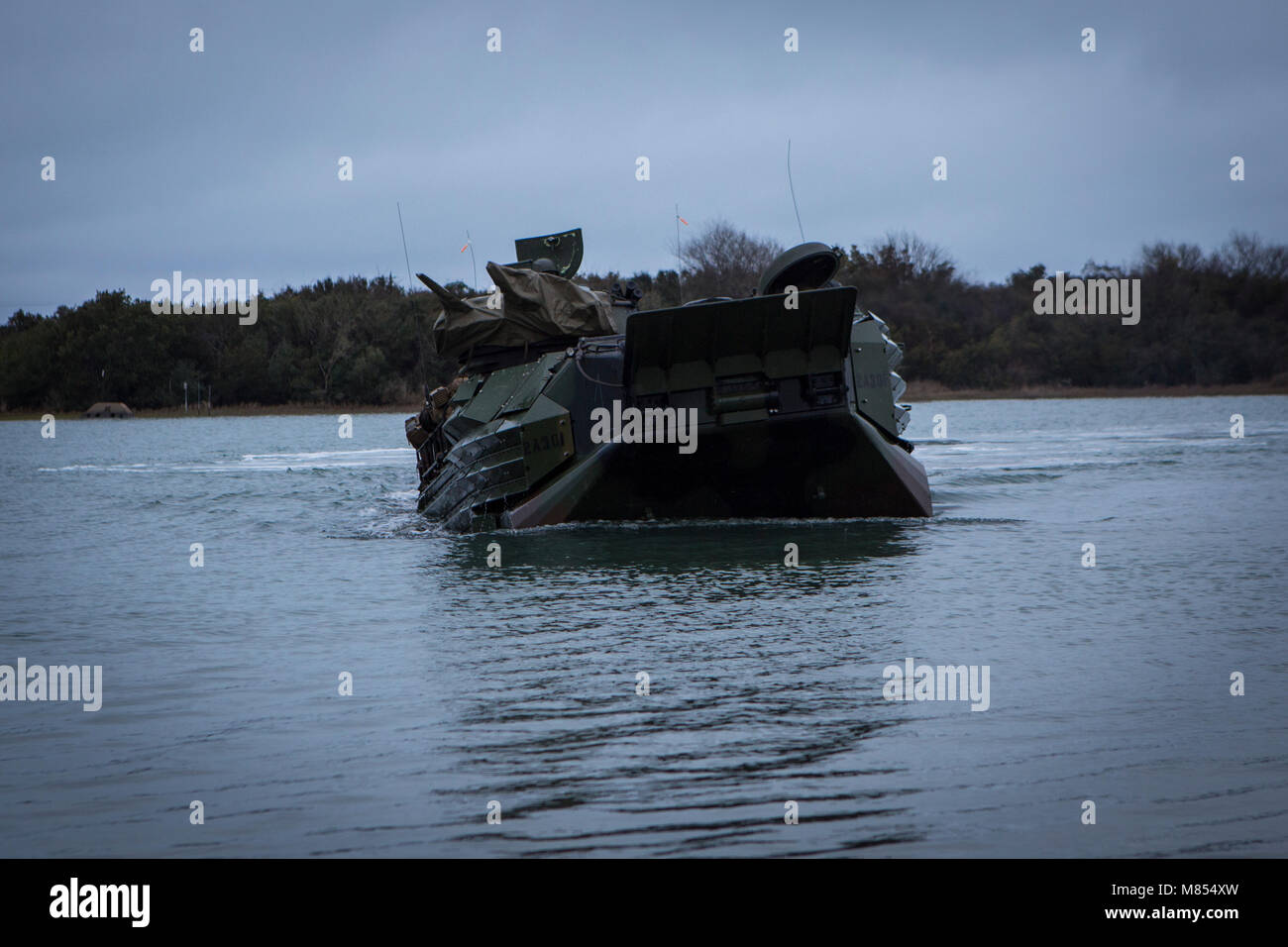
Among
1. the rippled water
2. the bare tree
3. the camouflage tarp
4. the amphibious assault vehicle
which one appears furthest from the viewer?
the bare tree

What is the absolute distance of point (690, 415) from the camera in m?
14.9

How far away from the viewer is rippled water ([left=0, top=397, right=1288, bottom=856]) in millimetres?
5199

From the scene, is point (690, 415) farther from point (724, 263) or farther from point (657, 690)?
point (724, 263)

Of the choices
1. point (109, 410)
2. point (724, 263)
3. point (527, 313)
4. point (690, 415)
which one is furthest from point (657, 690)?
point (109, 410)

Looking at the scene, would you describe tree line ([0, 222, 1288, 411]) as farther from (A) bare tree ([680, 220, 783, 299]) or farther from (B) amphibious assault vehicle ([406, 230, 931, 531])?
(B) amphibious assault vehicle ([406, 230, 931, 531])

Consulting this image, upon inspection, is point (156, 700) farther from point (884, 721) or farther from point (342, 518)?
point (342, 518)

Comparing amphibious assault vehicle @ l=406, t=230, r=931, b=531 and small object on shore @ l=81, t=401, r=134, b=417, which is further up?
small object on shore @ l=81, t=401, r=134, b=417

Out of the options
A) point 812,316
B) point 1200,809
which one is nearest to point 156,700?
point 1200,809

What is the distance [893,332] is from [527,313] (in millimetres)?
56485

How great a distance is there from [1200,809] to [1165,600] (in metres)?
5.54

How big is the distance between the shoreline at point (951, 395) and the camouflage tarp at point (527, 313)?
5533cm

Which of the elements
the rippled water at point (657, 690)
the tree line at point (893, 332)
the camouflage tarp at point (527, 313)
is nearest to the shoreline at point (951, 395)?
the tree line at point (893, 332)

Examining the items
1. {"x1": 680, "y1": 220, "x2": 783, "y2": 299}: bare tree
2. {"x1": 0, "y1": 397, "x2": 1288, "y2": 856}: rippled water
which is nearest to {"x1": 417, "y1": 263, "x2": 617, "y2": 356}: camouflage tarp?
{"x1": 0, "y1": 397, "x2": 1288, "y2": 856}: rippled water

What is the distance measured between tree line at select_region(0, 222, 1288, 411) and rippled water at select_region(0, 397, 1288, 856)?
56669mm
